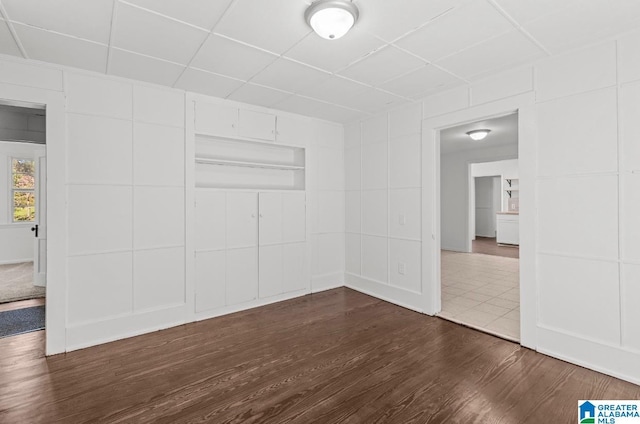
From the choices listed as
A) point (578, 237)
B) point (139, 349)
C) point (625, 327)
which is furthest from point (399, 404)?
point (139, 349)

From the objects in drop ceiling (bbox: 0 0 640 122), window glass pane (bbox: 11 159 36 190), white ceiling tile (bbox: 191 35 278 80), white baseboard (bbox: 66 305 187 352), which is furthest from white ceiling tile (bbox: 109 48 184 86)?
window glass pane (bbox: 11 159 36 190)

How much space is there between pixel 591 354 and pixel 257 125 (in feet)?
14.0

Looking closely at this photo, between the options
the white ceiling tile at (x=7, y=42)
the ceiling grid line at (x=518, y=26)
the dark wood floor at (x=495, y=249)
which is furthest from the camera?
the dark wood floor at (x=495, y=249)

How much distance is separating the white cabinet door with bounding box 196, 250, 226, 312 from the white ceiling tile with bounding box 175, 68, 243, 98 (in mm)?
1941

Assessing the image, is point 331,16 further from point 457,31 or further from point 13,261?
point 13,261

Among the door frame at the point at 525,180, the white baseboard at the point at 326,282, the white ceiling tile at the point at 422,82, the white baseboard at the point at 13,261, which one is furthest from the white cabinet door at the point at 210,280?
the white baseboard at the point at 13,261

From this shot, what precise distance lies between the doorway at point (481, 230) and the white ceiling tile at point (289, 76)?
2.01m

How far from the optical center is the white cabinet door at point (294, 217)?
4.49 m

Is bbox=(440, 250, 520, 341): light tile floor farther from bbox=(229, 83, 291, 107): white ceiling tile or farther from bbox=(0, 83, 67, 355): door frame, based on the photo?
bbox=(0, 83, 67, 355): door frame

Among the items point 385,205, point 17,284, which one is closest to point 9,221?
point 17,284

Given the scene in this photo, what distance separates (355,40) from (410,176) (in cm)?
206

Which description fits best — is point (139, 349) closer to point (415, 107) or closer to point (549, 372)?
point (549, 372)

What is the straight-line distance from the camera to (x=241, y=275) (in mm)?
4074

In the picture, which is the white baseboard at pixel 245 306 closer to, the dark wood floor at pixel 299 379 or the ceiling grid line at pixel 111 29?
the dark wood floor at pixel 299 379
